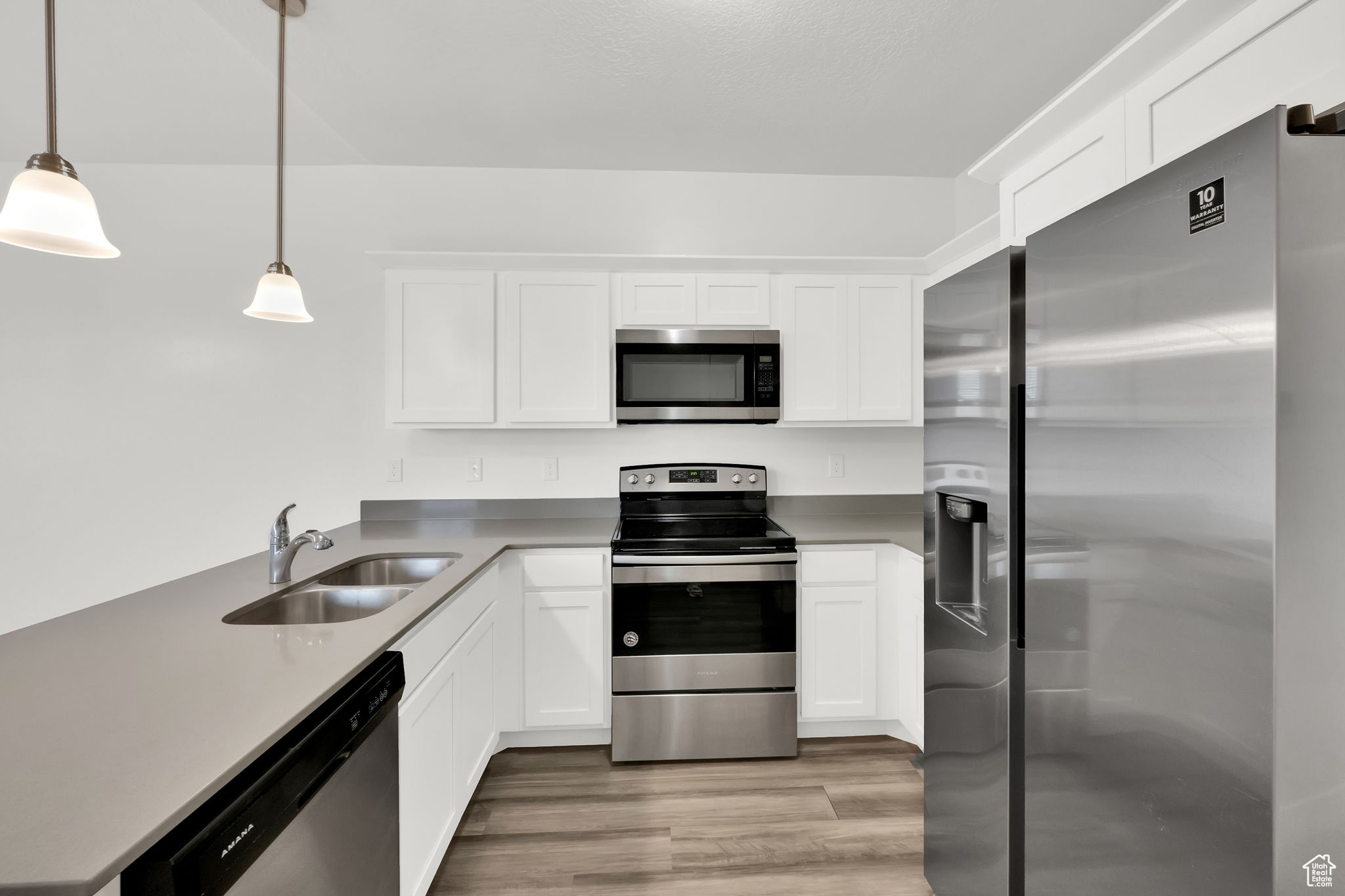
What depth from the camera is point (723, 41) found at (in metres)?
1.94

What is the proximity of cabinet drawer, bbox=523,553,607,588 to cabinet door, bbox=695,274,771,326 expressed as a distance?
1131 millimetres

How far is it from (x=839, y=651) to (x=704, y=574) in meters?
0.66

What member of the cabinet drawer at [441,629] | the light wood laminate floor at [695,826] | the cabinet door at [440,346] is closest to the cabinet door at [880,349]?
the light wood laminate floor at [695,826]

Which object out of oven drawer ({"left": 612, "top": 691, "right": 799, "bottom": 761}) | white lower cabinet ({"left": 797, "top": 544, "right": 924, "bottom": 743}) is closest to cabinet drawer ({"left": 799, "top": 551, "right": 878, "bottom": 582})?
white lower cabinet ({"left": 797, "top": 544, "right": 924, "bottom": 743})

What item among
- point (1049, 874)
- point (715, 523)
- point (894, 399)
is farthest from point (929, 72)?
point (1049, 874)

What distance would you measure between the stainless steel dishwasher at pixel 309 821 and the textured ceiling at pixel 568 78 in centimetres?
192

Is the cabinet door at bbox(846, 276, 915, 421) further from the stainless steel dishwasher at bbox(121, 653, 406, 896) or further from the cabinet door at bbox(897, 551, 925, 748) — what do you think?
the stainless steel dishwasher at bbox(121, 653, 406, 896)

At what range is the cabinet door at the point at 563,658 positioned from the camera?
7.84ft

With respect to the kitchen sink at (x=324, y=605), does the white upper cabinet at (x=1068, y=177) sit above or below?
above

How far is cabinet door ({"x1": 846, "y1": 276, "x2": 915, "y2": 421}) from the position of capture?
2.68m

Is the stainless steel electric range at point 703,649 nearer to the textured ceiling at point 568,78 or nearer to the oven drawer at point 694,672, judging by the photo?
the oven drawer at point 694,672

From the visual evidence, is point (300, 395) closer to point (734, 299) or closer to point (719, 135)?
point (734, 299)

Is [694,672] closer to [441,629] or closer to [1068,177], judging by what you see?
[441,629]

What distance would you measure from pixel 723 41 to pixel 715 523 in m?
1.88
